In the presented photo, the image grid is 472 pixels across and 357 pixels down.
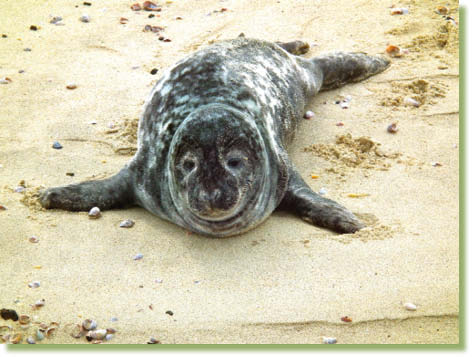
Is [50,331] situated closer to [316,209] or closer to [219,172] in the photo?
[219,172]

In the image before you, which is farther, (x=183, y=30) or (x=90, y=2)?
(x=90, y=2)

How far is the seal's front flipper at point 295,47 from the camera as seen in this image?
715 cm

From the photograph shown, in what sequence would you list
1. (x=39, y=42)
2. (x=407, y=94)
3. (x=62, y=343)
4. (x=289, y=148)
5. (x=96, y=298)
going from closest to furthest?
(x=62, y=343) < (x=96, y=298) < (x=289, y=148) < (x=407, y=94) < (x=39, y=42)

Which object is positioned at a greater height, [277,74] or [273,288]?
[277,74]

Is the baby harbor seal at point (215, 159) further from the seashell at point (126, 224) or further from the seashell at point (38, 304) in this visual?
the seashell at point (38, 304)

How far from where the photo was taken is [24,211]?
4.84 metres

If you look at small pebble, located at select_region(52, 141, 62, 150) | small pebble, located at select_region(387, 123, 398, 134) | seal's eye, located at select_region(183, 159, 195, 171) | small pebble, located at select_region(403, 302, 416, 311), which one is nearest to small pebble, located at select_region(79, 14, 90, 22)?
small pebble, located at select_region(52, 141, 62, 150)

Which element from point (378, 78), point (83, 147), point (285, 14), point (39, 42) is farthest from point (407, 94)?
point (39, 42)

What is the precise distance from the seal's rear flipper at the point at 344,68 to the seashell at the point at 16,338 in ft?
12.9

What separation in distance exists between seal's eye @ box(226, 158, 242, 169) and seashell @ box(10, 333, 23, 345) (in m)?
1.52

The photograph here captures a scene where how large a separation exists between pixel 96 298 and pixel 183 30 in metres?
4.54

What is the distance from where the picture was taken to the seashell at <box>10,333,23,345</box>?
11.9 feet

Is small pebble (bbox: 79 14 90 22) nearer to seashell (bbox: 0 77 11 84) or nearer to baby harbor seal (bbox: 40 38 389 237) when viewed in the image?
seashell (bbox: 0 77 11 84)

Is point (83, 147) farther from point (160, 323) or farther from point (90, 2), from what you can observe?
point (90, 2)
